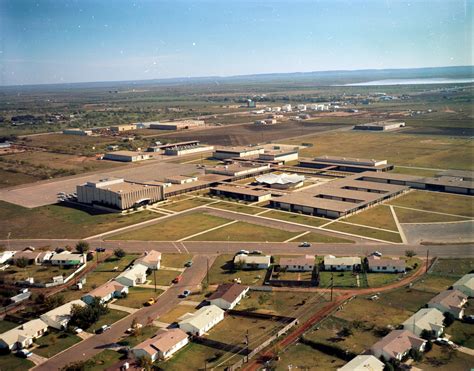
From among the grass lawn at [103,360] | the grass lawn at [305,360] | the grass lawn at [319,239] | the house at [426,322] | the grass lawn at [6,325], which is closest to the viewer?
the grass lawn at [305,360]

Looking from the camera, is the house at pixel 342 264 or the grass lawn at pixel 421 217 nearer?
the house at pixel 342 264

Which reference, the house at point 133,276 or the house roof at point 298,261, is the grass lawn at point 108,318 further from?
the house roof at point 298,261

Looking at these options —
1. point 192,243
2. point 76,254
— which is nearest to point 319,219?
point 192,243

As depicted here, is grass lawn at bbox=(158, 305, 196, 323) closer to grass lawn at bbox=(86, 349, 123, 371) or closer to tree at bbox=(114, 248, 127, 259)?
grass lawn at bbox=(86, 349, 123, 371)

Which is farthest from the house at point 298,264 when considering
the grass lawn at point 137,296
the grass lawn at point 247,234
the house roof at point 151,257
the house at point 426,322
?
the house roof at point 151,257

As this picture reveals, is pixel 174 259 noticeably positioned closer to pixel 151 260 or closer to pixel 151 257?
pixel 151 257

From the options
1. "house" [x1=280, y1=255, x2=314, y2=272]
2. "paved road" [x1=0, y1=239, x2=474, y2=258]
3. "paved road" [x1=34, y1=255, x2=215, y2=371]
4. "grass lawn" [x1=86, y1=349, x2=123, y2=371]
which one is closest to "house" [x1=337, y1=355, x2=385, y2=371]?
"grass lawn" [x1=86, y1=349, x2=123, y2=371]

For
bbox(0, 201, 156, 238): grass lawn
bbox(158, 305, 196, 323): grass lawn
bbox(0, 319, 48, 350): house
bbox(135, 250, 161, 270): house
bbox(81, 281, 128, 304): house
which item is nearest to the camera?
bbox(0, 319, 48, 350): house
